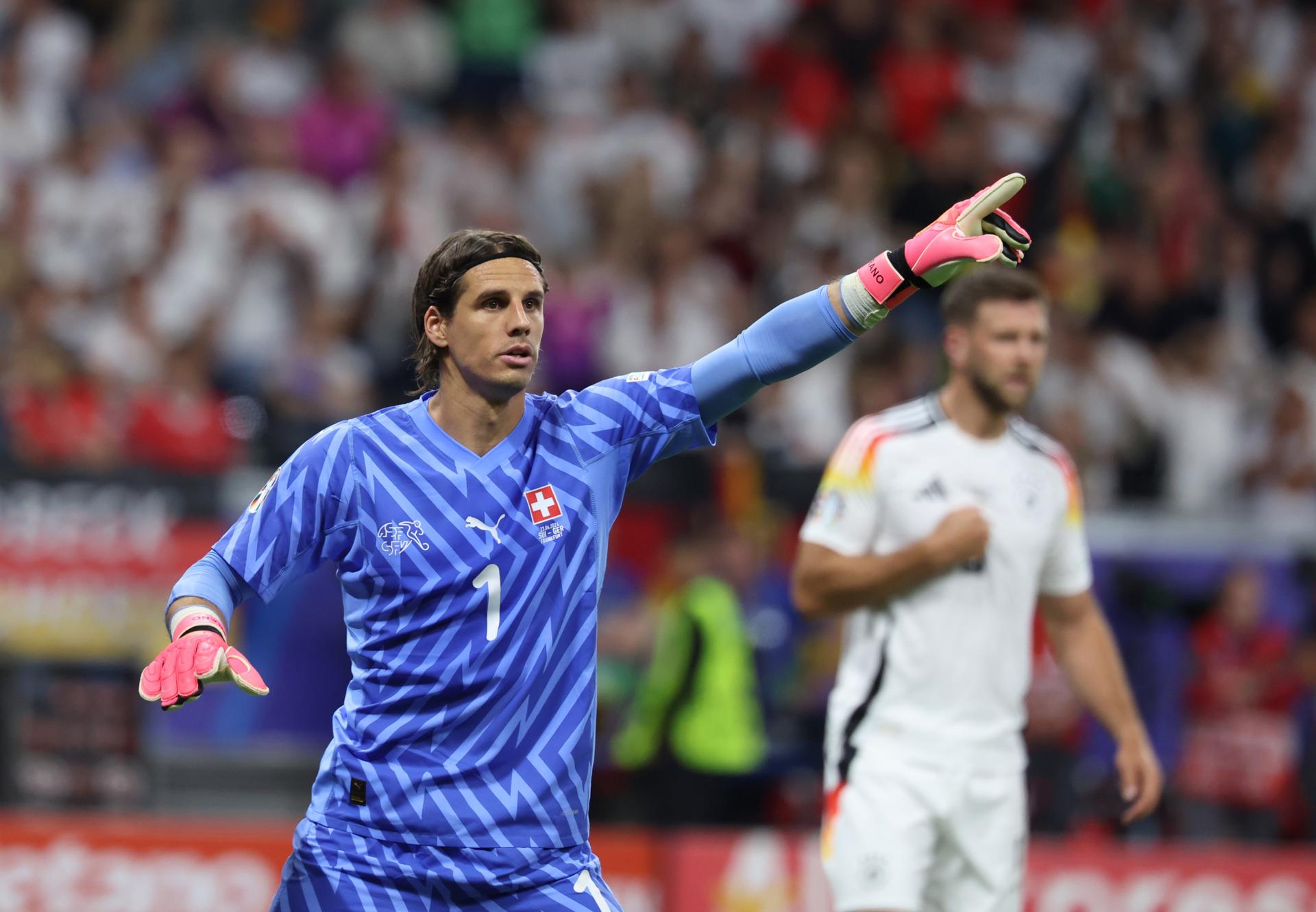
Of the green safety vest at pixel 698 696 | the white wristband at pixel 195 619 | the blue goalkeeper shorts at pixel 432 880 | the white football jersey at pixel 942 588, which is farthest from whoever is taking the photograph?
the green safety vest at pixel 698 696

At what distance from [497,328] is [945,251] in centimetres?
105

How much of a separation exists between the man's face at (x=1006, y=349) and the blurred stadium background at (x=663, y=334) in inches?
116

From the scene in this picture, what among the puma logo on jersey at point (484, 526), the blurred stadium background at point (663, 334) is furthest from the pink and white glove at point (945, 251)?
the blurred stadium background at point (663, 334)

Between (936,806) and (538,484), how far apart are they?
204 centimetres

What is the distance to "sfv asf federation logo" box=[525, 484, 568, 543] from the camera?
432 centimetres

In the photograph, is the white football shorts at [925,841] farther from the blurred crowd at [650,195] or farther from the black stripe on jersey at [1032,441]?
the blurred crowd at [650,195]

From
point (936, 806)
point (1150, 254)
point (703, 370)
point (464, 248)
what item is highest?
point (1150, 254)

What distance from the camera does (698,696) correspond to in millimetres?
9250

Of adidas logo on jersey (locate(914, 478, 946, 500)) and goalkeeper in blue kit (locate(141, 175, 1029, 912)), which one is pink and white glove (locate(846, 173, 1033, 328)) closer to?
goalkeeper in blue kit (locate(141, 175, 1029, 912))

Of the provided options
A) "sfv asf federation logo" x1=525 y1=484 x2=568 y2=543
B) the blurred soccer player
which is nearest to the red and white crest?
"sfv asf federation logo" x1=525 y1=484 x2=568 y2=543

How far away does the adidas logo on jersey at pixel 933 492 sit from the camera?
19.6ft

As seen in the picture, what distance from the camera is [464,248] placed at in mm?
4414

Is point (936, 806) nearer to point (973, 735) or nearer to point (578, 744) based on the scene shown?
point (973, 735)

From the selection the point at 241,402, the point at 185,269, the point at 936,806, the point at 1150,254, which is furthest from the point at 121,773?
the point at 1150,254
